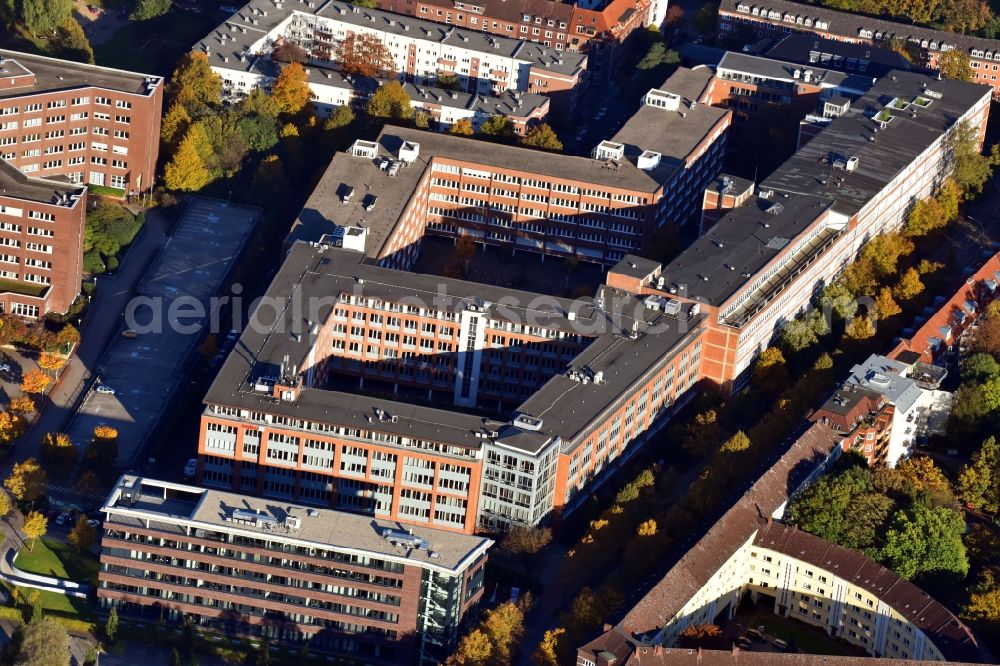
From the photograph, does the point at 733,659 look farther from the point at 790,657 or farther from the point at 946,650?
the point at 946,650

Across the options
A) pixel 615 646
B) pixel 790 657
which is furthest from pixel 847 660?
pixel 615 646

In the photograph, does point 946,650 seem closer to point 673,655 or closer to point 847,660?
point 847,660

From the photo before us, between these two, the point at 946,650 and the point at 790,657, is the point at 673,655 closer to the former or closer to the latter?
the point at 790,657

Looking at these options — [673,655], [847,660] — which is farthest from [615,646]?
[847,660]

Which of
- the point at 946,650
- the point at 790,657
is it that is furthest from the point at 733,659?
the point at 946,650

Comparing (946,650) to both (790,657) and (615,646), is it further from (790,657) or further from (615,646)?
(615,646)
